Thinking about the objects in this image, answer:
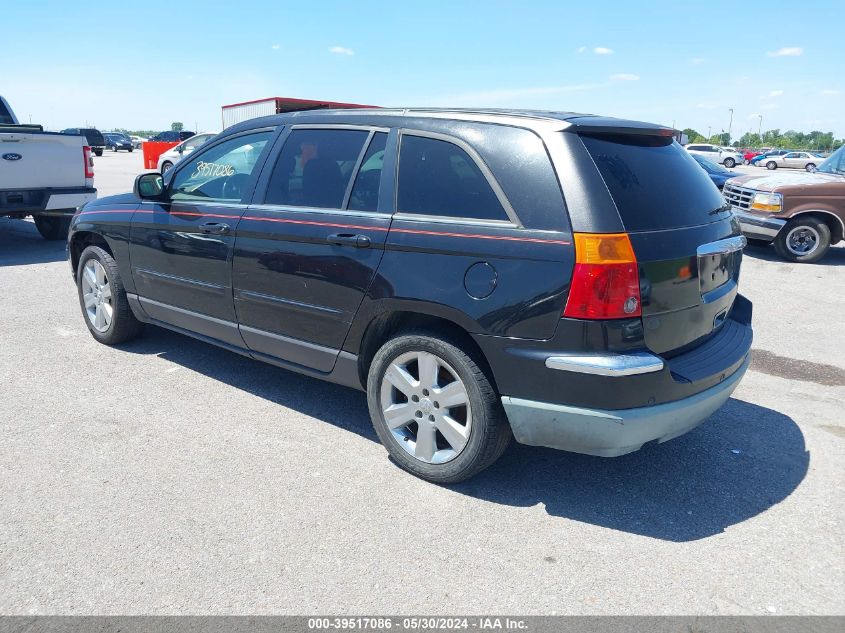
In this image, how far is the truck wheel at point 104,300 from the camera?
520cm

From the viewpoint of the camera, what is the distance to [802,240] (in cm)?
992

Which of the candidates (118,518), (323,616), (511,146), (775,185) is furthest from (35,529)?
(775,185)

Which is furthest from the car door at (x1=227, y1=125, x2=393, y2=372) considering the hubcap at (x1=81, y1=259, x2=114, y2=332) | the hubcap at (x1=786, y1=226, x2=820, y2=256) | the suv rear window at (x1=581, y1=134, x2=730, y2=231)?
the hubcap at (x1=786, y1=226, x2=820, y2=256)

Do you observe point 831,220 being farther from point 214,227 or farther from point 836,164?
point 214,227

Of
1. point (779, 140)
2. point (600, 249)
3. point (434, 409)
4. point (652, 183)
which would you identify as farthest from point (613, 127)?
point (779, 140)

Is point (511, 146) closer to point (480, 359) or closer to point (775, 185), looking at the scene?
point (480, 359)

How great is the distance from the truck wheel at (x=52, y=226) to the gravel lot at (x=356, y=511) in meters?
6.76

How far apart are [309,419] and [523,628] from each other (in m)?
2.11

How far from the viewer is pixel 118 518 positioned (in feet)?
10.0

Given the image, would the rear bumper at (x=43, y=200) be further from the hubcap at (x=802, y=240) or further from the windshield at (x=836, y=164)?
the windshield at (x=836, y=164)

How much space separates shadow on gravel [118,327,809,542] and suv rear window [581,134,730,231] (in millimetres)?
1269

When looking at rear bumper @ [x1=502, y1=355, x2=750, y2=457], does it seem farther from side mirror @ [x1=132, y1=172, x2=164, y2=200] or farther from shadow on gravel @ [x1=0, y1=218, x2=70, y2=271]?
shadow on gravel @ [x1=0, y1=218, x2=70, y2=271]

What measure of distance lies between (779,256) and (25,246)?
11641mm

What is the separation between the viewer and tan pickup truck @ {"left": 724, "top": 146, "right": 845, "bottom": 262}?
9555 mm
